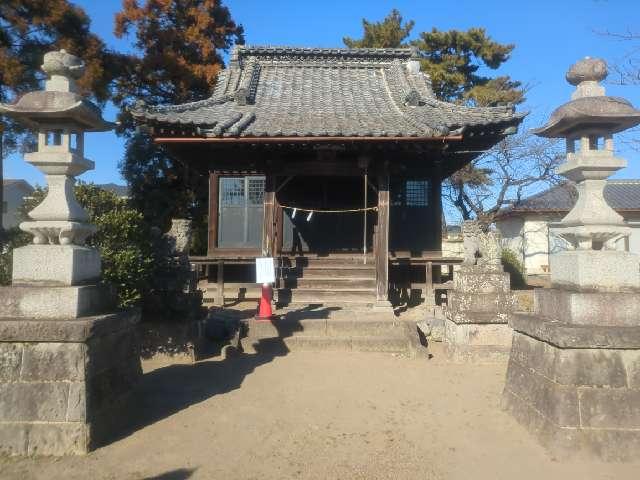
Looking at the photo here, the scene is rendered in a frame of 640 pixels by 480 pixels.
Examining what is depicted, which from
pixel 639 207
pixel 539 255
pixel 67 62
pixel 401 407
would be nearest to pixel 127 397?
pixel 401 407

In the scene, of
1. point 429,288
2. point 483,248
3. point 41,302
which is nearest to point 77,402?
point 41,302

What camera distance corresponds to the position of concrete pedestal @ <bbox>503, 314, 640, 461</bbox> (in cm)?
359

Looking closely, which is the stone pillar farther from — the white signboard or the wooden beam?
the white signboard

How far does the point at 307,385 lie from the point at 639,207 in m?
22.9

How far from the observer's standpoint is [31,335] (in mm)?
3648

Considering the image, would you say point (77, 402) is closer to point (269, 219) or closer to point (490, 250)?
point (490, 250)

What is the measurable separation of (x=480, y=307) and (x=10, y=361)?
606 centimetres

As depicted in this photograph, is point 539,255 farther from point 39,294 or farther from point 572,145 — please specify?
point 39,294

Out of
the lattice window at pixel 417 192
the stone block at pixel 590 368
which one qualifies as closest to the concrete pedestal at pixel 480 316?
the stone block at pixel 590 368

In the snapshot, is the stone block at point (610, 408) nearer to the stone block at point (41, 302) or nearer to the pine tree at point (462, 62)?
the stone block at point (41, 302)

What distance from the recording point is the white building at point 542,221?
72.2 ft

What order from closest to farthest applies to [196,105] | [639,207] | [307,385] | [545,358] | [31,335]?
1. [31,335]
2. [545,358]
3. [307,385]
4. [196,105]
5. [639,207]

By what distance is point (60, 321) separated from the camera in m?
3.69

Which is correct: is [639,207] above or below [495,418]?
above
